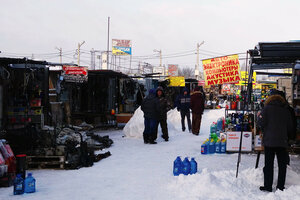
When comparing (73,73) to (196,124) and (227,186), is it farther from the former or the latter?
(227,186)

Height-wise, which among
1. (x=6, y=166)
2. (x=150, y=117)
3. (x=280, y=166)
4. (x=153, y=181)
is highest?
(x=150, y=117)

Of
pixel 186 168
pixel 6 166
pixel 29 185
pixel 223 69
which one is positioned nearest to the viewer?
pixel 29 185

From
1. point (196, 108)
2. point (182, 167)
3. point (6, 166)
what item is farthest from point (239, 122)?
point (6, 166)

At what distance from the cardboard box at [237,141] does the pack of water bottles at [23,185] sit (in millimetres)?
5841

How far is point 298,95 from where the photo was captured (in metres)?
9.41

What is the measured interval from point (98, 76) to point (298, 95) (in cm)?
1162

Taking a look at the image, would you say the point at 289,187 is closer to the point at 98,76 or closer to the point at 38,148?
the point at 38,148

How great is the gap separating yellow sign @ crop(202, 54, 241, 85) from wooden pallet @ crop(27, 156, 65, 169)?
7076 mm

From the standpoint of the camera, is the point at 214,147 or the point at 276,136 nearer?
the point at 276,136

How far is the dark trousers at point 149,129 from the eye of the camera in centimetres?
1244

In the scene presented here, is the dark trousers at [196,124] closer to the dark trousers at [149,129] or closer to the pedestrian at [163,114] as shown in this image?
the pedestrian at [163,114]

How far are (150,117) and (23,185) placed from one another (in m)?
6.88

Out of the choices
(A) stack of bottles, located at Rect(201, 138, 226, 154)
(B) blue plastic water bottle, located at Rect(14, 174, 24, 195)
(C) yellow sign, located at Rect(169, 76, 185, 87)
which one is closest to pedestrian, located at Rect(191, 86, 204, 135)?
(A) stack of bottles, located at Rect(201, 138, 226, 154)

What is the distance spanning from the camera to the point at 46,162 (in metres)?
8.00
